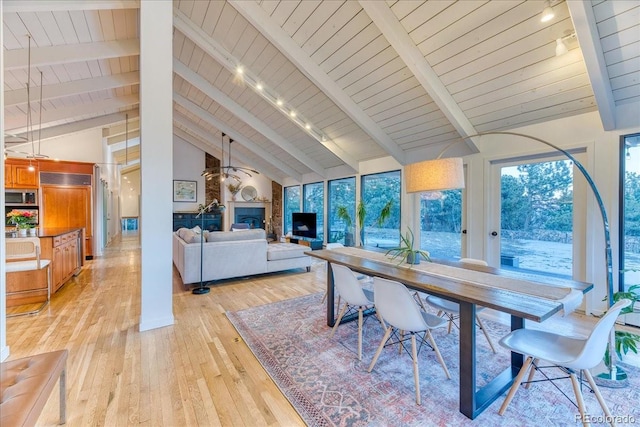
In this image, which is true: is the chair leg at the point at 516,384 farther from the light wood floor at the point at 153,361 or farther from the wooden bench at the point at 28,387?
the wooden bench at the point at 28,387

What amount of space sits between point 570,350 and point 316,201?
6.82 meters

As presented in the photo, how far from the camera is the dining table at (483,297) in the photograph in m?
1.53

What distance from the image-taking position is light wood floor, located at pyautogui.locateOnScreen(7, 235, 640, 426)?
1662 mm

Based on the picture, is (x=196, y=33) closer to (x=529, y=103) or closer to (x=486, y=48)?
(x=486, y=48)

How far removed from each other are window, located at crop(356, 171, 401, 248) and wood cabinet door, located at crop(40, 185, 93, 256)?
6403 mm

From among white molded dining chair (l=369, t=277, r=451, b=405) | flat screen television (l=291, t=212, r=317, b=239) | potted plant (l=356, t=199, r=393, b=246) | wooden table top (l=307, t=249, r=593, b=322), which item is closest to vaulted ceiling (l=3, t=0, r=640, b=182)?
potted plant (l=356, t=199, r=393, b=246)

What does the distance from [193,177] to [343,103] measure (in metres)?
7.31

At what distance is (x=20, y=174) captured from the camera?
552cm

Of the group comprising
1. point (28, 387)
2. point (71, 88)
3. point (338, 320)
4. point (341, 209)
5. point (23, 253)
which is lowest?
point (338, 320)

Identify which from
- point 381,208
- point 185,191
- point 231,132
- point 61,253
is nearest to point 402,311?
point 381,208

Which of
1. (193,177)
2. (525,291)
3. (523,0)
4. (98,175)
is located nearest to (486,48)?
(523,0)

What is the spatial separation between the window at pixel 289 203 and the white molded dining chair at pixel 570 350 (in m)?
7.59

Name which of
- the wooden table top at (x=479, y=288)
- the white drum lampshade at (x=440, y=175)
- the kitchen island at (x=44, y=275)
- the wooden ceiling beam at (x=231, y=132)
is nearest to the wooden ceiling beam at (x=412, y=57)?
the white drum lampshade at (x=440, y=175)

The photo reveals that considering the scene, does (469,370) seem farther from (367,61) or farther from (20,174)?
(20,174)
